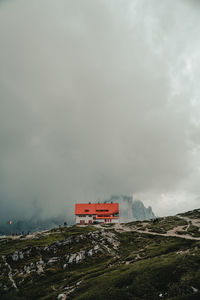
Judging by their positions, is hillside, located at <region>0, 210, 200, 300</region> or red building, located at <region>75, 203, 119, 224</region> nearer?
hillside, located at <region>0, 210, 200, 300</region>

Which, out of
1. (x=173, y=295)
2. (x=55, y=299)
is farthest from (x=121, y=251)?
(x=173, y=295)

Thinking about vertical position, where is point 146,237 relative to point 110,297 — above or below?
above

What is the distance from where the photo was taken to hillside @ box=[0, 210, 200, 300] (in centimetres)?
2828

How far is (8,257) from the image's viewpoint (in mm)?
65688

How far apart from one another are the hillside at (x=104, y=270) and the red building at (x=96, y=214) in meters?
57.7

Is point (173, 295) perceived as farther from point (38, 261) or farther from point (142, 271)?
point (38, 261)

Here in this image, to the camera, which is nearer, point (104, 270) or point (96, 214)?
point (104, 270)

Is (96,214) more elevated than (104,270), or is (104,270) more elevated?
(96,214)

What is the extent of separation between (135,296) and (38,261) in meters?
46.4

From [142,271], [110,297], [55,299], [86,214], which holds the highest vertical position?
[86,214]

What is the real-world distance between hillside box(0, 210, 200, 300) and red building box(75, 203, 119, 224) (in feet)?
189

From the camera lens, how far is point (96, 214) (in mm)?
143000

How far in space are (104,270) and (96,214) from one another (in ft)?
334

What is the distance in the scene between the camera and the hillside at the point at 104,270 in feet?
92.8
